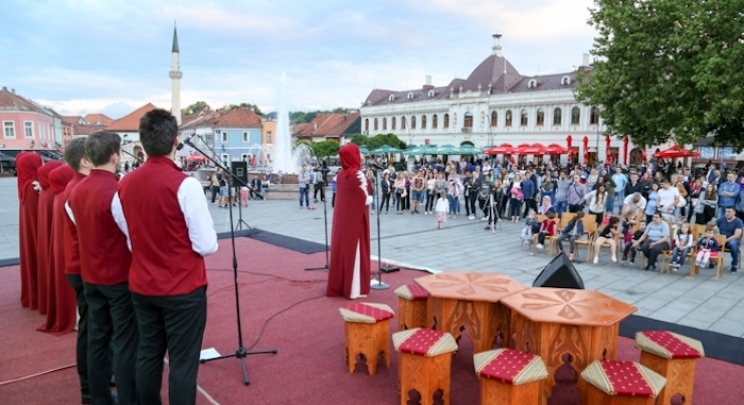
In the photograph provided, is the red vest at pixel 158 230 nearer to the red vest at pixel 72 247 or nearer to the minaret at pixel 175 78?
the red vest at pixel 72 247

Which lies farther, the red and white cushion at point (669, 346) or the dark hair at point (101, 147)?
the red and white cushion at point (669, 346)

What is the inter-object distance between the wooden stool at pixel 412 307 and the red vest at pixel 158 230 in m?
2.51

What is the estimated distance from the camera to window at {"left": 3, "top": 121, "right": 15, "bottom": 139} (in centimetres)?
4881

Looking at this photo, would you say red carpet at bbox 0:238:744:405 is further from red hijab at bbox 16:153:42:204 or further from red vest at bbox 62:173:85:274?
red hijab at bbox 16:153:42:204

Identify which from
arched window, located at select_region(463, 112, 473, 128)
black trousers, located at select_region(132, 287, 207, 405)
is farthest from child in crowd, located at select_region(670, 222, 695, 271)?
arched window, located at select_region(463, 112, 473, 128)

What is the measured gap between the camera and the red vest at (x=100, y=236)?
334cm

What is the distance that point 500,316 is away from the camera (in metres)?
4.58

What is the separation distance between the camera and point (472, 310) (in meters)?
A: 4.42

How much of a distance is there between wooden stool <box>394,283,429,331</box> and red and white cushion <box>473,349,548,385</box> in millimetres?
1341

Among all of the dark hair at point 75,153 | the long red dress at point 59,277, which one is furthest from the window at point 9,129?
the dark hair at point 75,153

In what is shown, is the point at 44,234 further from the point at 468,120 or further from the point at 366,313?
the point at 468,120

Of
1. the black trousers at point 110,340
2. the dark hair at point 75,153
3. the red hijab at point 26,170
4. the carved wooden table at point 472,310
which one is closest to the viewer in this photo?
the black trousers at point 110,340

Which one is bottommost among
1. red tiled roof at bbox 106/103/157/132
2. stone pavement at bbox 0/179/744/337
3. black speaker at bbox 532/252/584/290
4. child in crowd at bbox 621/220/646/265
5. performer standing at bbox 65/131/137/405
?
stone pavement at bbox 0/179/744/337

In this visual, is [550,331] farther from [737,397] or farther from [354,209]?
[354,209]
